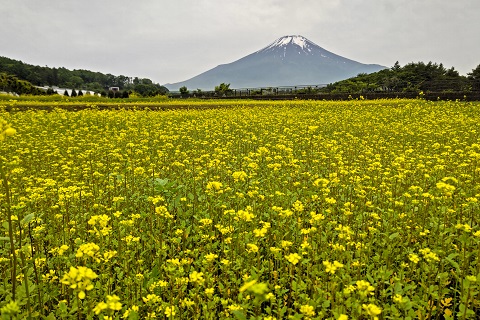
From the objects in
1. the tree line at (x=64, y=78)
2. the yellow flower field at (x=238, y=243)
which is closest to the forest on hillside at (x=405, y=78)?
the yellow flower field at (x=238, y=243)

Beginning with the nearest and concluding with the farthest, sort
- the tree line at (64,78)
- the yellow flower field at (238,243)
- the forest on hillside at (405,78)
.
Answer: the yellow flower field at (238,243), the forest on hillside at (405,78), the tree line at (64,78)

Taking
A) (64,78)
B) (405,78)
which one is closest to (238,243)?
(405,78)

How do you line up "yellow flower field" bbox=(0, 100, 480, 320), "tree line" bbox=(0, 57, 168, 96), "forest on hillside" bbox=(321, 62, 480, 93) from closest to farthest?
"yellow flower field" bbox=(0, 100, 480, 320), "forest on hillside" bbox=(321, 62, 480, 93), "tree line" bbox=(0, 57, 168, 96)

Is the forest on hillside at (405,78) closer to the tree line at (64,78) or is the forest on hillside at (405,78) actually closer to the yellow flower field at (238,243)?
Answer: the yellow flower field at (238,243)

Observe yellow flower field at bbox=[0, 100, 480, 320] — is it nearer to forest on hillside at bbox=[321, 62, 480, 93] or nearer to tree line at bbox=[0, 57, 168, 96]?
forest on hillside at bbox=[321, 62, 480, 93]

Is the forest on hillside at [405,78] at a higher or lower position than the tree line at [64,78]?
lower

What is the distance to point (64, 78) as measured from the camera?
96312 mm

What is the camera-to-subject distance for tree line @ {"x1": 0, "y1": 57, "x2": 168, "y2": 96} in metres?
77.2

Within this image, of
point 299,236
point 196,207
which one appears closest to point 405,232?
point 299,236

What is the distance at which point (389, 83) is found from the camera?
36.9m

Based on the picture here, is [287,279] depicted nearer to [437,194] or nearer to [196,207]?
[196,207]

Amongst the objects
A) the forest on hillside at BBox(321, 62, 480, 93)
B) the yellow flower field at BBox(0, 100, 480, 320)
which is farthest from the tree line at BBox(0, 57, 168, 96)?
the yellow flower field at BBox(0, 100, 480, 320)

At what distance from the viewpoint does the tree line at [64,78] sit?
77250mm

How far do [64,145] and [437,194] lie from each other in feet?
28.9
